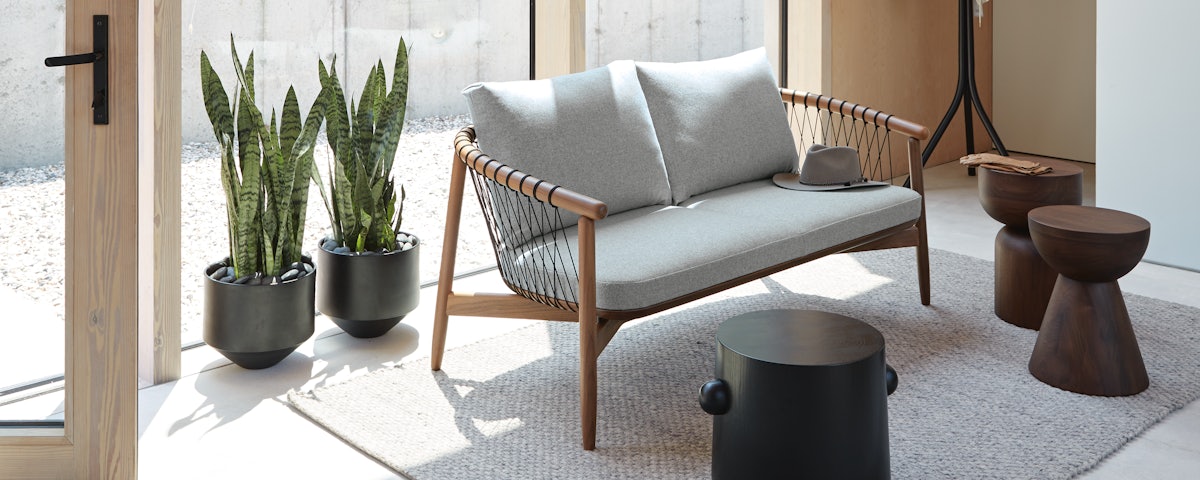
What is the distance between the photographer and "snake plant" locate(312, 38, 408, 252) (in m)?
3.39

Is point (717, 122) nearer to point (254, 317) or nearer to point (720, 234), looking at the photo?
point (720, 234)

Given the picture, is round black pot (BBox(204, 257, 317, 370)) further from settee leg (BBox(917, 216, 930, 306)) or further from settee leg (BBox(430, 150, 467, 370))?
settee leg (BBox(917, 216, 930, 306))

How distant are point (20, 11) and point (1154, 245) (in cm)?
408

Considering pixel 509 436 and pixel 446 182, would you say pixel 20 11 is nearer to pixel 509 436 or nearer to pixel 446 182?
pixel 509 436

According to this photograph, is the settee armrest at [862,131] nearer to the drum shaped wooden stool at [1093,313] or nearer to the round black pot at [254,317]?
the drum shaped wooden stool at [1093,313]

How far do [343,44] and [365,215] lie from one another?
0.61 meters

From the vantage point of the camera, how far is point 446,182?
13.4 ft

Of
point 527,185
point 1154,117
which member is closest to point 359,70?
point 527,185

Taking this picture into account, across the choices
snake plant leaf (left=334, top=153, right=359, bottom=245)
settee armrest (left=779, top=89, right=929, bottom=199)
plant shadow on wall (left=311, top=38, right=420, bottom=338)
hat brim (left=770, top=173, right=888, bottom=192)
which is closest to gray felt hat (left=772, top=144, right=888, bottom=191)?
hat brim (left=770, top=173, right=888, bottom=192)

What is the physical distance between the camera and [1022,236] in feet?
12.1

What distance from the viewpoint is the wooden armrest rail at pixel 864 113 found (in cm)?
376

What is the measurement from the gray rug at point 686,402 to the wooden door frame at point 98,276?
602 millimetres

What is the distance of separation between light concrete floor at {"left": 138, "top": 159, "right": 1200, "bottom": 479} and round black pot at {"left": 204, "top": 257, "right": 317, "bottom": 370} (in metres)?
0.11

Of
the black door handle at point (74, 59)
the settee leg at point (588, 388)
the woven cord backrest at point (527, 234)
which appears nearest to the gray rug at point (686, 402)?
the settee leg at point (588, 388)
